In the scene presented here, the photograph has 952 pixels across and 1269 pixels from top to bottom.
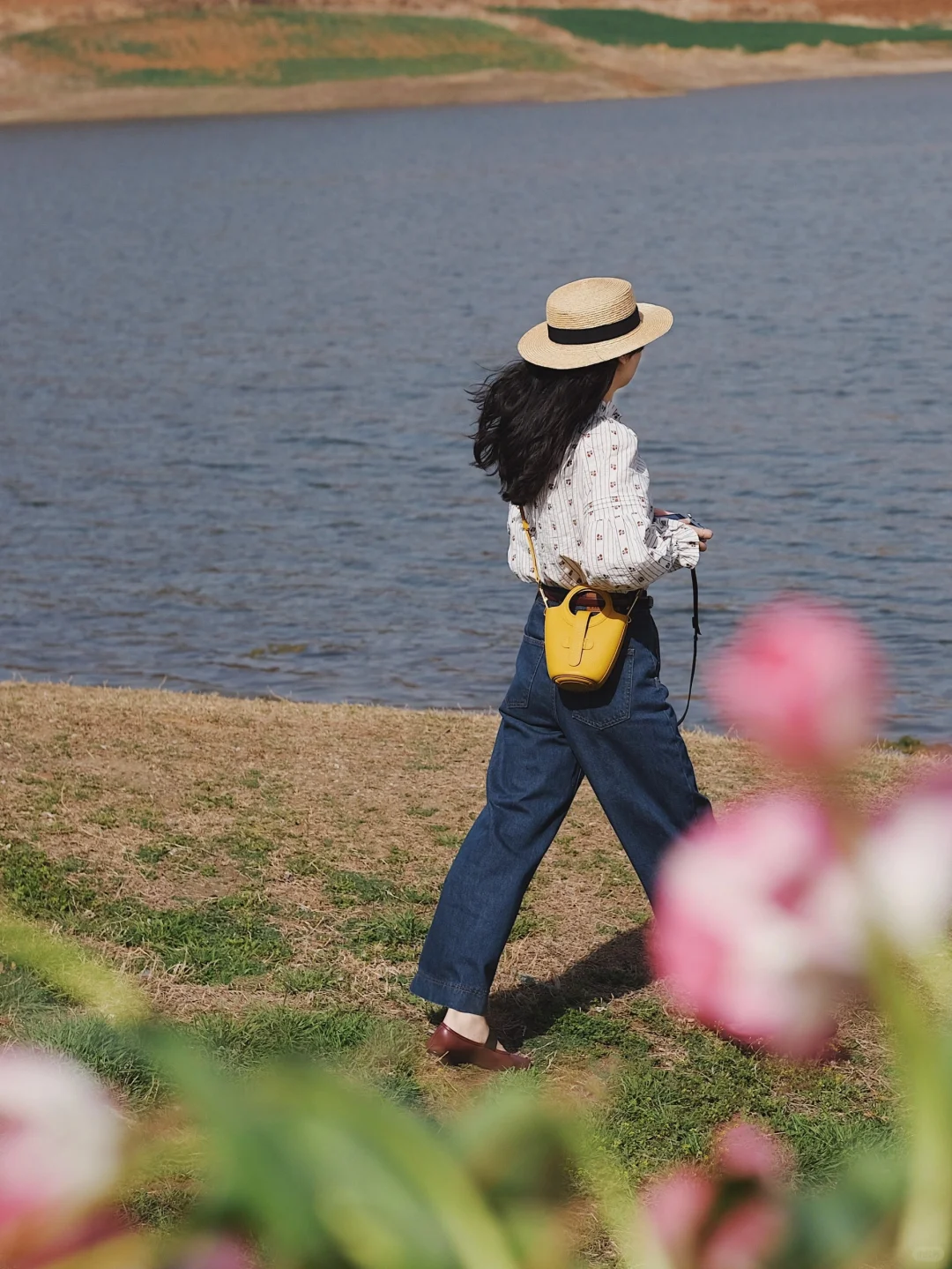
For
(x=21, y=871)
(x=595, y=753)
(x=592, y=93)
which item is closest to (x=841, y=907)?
(x=595, y=753)

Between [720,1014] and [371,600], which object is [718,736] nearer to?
[371,600]

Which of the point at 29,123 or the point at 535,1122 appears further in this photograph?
the point at 29,123

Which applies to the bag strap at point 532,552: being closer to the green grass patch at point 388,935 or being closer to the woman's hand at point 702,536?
the woman's hand at point 702,536

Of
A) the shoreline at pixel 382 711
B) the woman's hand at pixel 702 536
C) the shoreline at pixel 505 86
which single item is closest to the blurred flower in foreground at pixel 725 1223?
the woman's hand at pixel 702 536

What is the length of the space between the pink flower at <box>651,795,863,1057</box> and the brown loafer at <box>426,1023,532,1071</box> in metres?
3.77

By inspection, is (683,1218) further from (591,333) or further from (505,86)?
(505,86)

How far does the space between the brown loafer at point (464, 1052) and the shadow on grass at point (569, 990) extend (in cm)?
27

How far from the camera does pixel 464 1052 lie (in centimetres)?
442

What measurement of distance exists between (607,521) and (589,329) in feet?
1.72

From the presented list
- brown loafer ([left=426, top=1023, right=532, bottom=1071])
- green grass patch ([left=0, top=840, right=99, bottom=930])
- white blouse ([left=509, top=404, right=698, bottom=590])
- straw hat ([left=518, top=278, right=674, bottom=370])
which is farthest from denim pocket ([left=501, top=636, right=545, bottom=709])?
green grass patch ([left=0, top=840, right=99, bottom=930])

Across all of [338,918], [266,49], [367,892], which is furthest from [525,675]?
[266,49]

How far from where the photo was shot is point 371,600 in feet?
43.9

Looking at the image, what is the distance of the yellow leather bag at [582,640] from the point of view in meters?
4.18

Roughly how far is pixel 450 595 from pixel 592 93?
4206 inches
